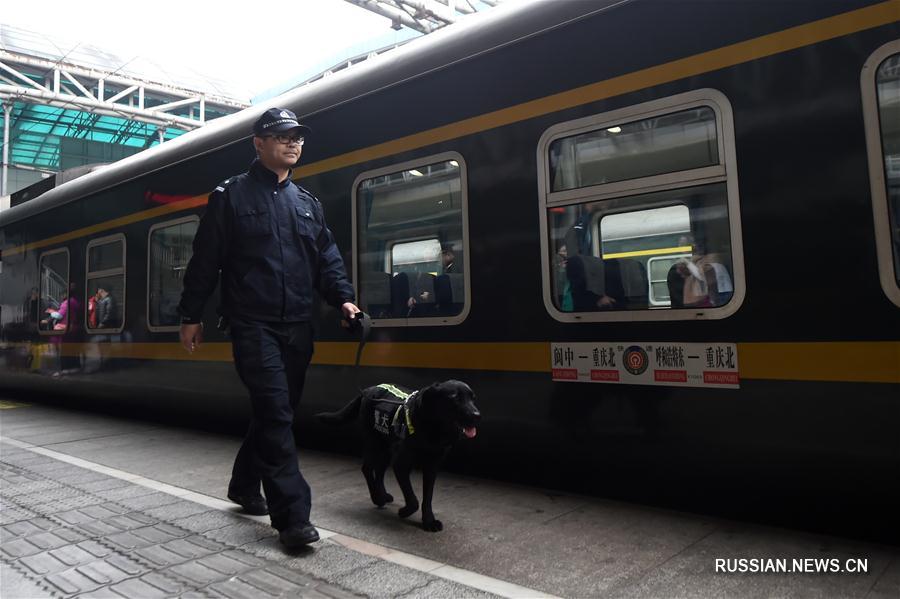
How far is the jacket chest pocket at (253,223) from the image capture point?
3.14m

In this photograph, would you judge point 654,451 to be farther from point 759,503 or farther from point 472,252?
point 472,252

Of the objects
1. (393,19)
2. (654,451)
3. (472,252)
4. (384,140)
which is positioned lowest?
(654,451)

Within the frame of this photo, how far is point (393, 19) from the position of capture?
36.1ft

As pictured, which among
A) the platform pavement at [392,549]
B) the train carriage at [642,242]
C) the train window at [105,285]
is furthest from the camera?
the train window at [105,285]

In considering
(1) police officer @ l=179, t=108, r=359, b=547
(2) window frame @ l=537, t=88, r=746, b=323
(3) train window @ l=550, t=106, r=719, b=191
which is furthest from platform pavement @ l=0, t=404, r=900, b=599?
(3) train window @ l=550, t=106, r=719, b=191

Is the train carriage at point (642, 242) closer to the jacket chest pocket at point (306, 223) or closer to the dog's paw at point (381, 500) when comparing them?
the dog's paw at point (381, 500)

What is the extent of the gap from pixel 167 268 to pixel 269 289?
3.44 meters

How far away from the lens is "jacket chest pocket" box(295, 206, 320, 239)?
3.28 metres

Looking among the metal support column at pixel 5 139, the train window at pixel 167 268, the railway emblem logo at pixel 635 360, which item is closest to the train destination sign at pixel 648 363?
the railway emblem logo at pixel 635 360

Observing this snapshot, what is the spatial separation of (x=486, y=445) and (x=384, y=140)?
6.59 ft

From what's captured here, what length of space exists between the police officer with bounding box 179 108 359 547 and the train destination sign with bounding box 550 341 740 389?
1.11 metres

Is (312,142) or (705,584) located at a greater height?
(312,142)

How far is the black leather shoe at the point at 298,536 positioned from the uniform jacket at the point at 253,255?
942 mm

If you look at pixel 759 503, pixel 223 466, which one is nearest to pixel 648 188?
pixel 759 503
